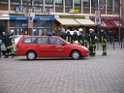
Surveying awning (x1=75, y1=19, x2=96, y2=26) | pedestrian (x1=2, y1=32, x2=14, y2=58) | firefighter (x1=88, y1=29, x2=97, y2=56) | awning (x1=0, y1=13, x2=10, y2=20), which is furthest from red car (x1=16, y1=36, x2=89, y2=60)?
awning (x1=75, y1=19, x2=96, y2=26)

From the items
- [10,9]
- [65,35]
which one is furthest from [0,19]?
[65,35]

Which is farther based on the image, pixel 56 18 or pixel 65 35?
pixel 56 18

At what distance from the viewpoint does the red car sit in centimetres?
2495

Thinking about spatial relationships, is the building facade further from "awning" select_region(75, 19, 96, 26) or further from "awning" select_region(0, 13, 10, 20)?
"awning" select_region(75, 19, 96, 26)

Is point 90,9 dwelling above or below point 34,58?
above

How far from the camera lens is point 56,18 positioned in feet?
204

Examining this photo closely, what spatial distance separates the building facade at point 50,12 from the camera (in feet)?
191

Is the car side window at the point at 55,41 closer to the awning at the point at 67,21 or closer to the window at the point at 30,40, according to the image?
the window at the point at 30,40

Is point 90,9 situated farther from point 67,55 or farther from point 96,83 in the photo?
point 96,83

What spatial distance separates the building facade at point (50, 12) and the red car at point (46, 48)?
89.7 feet

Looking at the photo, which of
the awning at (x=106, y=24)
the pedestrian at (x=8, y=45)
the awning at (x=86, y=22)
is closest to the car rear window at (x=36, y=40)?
the pedestrian at (x=8, y=45)

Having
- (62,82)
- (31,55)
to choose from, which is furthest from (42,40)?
(62,82)

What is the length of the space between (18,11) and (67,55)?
34.5m

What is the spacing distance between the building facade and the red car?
27.3 metres
